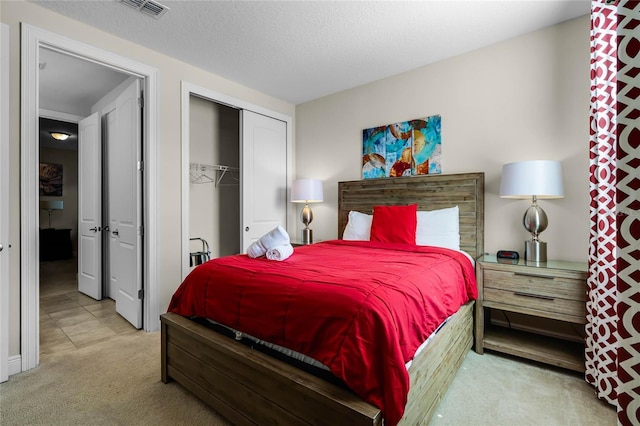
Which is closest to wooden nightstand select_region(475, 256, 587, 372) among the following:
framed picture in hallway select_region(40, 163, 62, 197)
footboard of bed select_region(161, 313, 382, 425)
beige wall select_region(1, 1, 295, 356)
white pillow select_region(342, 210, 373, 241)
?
→ white pillow select_region(342, 210, 373, 241)

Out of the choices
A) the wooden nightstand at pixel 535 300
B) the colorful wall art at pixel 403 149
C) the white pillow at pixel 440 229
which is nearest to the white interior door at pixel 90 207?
the colorful wall art at pixel 403 149

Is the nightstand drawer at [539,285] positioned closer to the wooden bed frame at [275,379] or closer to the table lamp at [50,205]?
the wooden bed frame at [275,379]

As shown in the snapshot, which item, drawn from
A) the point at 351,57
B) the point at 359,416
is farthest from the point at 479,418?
the point at 351,57

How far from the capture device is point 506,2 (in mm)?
2227

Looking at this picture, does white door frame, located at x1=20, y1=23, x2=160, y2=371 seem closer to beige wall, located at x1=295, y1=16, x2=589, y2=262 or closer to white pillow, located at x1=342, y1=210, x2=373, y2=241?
white pillow, located at x1=342, y1=210, x2=373, y2=241

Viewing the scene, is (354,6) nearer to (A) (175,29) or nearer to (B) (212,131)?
(A) (175,29)

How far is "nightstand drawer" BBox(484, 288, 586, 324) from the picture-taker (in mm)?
2031

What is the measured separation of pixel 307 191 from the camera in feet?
12.3

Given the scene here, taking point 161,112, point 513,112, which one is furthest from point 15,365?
point 513,112

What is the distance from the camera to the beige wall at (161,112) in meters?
2.12

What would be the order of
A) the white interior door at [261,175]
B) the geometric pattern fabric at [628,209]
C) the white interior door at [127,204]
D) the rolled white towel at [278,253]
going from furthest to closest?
the white interior door at [261,175] → the white interior door at [127,204] → the rolled white towel at [278,253] → the geometric pattern fabric at [628,209]

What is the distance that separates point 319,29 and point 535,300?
2.67m

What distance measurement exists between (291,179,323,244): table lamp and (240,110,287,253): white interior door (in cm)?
41

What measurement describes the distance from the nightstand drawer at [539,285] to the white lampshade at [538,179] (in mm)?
600
